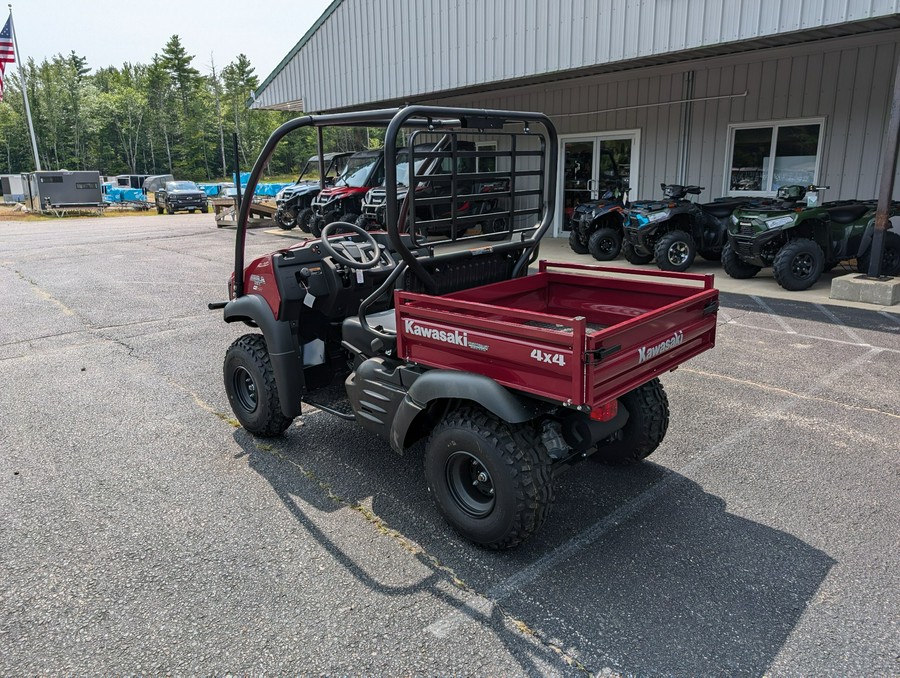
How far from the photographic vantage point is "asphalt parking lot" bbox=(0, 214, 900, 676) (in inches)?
95.9

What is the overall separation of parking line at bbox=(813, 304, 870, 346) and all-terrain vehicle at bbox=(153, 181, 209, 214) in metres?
27.7

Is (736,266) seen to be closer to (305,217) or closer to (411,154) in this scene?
(411,154)

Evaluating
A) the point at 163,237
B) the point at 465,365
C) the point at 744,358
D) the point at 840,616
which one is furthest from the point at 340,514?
the point at 163,237

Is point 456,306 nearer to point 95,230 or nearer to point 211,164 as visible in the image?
point 95,230

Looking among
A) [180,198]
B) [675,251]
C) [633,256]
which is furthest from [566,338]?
[180,198]

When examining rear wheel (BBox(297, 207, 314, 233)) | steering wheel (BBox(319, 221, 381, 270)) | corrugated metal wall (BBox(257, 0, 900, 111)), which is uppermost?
corrugated metal wall (BBox(257, 0, 900, 111))

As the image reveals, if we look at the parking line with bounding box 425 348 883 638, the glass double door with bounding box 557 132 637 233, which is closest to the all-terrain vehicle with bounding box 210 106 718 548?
the parking line with bounding box 425 348 883 638

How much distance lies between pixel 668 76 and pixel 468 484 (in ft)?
36.4

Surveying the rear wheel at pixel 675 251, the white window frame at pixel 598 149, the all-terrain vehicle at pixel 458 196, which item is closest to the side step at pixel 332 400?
the all-terrain vehicle at pixel 458 196

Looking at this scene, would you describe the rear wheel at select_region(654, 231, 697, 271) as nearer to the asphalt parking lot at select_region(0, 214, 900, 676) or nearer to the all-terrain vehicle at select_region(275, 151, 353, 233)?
the asphalt parking lot at select_region(0, 214, 900, 676)

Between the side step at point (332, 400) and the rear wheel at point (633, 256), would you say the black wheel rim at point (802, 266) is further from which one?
the side step at point (332, 400)

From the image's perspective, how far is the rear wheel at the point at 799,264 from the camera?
8.45 m

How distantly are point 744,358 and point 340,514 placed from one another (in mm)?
4235

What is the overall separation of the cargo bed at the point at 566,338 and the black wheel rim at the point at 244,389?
1.59 metres
